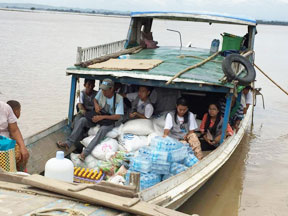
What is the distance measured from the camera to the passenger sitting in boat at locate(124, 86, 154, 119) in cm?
611

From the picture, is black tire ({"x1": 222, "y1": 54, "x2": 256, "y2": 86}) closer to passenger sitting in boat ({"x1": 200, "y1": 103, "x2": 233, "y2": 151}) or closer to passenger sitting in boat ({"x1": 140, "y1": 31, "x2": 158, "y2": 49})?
passenger sitting in boat ({"x1": 200, "y1": 103, "x2": 233, "y2": 151})

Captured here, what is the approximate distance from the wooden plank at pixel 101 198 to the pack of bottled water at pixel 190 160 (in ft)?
7.06

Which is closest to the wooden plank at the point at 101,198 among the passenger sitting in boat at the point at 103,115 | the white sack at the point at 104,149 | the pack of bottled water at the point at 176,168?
the pack of bottled water at the point at 176,168

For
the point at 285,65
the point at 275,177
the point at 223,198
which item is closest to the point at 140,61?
the point at 223,198

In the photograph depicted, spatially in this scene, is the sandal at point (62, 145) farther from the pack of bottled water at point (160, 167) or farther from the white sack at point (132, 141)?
the pack of bottled water at point (160, 167)

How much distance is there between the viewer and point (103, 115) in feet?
19.6

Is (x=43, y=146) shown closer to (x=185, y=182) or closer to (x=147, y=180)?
(x=147, y=180)

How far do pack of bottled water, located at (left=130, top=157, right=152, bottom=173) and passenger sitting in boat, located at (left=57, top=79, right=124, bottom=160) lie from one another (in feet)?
3.48

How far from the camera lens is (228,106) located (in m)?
5.90

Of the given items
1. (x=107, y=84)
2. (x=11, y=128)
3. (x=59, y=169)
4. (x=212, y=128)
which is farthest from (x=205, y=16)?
(x=59, y=169)

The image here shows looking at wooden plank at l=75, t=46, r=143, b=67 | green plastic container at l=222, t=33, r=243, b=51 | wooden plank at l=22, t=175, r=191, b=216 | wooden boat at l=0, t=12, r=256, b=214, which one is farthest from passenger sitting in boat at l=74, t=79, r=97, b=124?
green plastic container at l=222, t=33, r=243, b=51

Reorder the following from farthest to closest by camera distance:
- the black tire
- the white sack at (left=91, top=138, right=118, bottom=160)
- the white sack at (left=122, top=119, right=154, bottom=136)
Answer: the white sack at (left=122, top=119, right=154, bottom=136)
the black tire
the white sack at (left=91, top=138, right=118, bottom=160)

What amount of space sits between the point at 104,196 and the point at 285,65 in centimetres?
2380

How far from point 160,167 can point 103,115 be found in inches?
58.6
